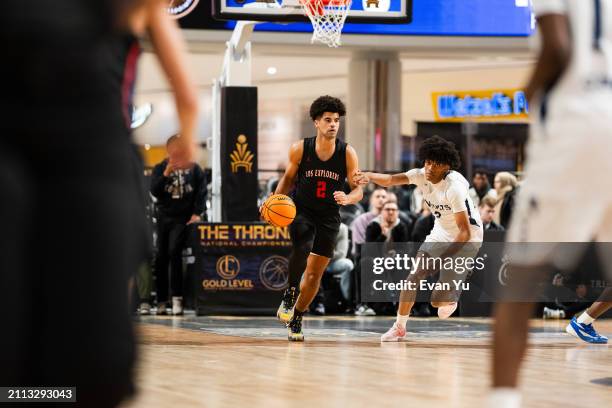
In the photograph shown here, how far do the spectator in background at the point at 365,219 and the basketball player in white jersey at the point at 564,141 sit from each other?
11.1 metres

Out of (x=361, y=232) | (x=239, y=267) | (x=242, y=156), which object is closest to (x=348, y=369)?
(x=239, y=267)

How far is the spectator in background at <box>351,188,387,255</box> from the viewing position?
1498cm

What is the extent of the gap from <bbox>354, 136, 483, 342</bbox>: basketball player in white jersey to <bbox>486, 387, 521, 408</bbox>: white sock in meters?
5.95

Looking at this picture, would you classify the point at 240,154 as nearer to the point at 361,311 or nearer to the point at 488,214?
the point at 361,311

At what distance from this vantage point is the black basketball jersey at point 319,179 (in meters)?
9.73

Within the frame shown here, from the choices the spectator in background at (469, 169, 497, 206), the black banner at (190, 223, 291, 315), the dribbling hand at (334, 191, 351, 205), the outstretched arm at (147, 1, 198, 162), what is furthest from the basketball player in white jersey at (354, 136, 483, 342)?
the outstretched arm at (147, 1, 198, 162)

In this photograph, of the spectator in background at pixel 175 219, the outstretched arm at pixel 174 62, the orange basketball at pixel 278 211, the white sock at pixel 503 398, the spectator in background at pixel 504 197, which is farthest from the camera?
the spectator in background at pixel 504 197

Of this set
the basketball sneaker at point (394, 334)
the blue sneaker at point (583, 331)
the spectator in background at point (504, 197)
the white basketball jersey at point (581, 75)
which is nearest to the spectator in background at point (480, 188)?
the spectator in background at point (504, 197)

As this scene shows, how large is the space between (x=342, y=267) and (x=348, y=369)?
24.5 ft

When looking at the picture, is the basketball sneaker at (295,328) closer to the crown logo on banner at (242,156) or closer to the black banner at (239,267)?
the black banner at (239,267)

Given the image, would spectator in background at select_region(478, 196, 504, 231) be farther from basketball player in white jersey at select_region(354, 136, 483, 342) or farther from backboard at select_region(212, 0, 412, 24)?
basketball player in white jersey at select_region(354, 136, 483, 342)

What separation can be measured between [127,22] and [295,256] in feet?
24.5

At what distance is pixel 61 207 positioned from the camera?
2268mm

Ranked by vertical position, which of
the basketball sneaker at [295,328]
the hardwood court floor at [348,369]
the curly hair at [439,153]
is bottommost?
the hardwood court floor at [348,369]
